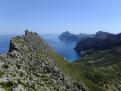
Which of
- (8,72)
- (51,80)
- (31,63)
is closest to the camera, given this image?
(8,72)

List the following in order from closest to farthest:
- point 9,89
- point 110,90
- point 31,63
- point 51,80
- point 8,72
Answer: point 9,89 → point 8,72 → point 51,80 → point 31,63 → point 110,90

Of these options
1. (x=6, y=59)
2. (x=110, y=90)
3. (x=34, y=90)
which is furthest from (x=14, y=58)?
(x=110, y=90)

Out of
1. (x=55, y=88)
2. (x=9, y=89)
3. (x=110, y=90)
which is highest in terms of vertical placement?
(x=9, y=89)

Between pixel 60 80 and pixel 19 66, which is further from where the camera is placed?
pixel 60 80

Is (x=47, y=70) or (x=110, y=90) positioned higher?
(x=47, y=70)

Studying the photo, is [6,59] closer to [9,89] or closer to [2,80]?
[2,80]

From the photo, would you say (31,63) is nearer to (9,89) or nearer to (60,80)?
(60,80)

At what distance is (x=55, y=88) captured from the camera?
2071 inches

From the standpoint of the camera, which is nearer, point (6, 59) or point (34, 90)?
point (34, 90)

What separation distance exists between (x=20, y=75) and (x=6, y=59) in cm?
981

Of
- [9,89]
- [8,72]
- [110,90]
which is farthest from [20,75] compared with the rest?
[110,90]

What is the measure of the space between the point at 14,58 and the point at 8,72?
13.3 metres

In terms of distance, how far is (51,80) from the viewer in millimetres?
56500

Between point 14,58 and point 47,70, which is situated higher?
point 14,58
